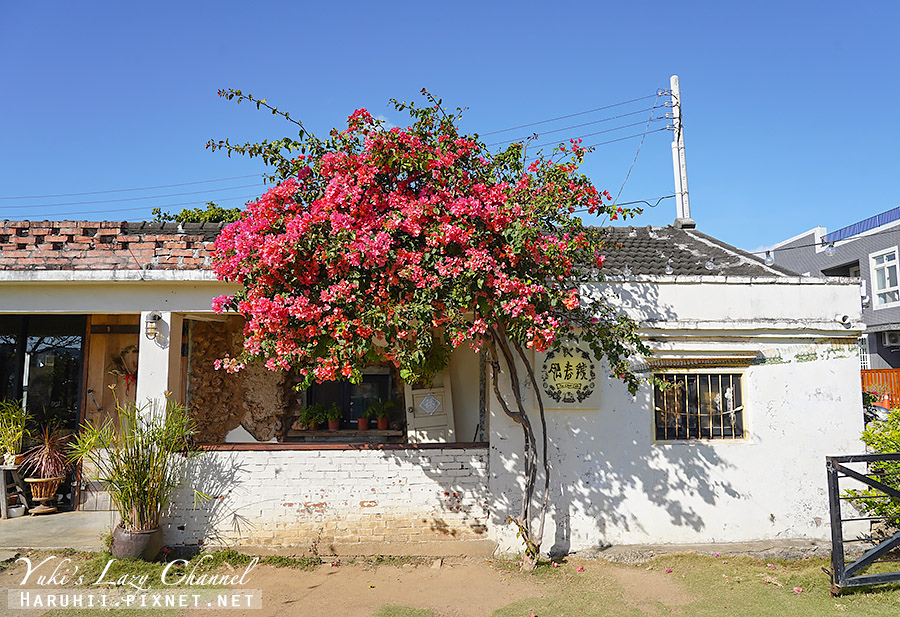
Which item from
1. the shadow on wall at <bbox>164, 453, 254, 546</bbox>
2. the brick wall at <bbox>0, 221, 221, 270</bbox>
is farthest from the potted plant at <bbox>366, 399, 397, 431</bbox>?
the brick wall at <bbox>0, 221, 221, 270</bbox>

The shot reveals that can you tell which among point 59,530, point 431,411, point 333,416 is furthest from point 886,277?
point 59,530

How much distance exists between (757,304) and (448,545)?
4600 millimetres

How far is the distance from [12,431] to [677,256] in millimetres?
9234

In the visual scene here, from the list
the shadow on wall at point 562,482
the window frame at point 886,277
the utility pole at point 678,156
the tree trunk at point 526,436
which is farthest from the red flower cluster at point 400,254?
the window frame at point 886,277

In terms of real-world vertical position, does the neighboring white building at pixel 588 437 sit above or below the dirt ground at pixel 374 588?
above

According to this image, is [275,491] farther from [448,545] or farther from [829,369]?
[829,369]

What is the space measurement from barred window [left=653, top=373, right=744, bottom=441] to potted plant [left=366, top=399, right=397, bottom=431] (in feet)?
13.5

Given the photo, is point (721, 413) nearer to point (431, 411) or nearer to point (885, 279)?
point (431, 411)

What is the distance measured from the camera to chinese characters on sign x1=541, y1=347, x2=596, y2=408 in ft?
23.0

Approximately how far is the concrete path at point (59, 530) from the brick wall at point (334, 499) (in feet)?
3.13

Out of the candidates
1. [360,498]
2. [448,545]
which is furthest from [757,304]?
[360,498]

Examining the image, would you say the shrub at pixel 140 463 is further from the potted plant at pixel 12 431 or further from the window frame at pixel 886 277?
the window frame at pixel 886 277

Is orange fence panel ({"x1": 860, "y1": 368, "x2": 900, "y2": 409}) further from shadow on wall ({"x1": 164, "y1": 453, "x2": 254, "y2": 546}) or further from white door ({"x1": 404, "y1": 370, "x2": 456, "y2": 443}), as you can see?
shadow on wall ({"x1": 164, "y1": 453, "x2": 254, "y2": 546})

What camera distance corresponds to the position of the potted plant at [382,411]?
9.48 m
